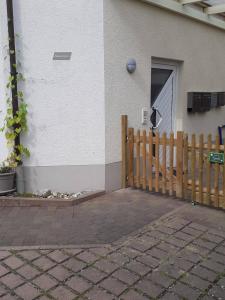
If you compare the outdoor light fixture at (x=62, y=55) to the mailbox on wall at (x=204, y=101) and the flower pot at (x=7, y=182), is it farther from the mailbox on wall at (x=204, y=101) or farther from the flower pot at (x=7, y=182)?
the mailbox on wall at (x=204, y=101)

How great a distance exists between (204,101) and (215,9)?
2.02 metres

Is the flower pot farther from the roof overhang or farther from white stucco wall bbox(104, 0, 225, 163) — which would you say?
the roof overhang

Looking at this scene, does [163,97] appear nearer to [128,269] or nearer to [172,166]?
[172,166]

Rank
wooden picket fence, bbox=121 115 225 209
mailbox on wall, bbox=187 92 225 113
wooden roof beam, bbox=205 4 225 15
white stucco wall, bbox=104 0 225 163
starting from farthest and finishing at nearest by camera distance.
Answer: mailbox on wall, bbox=187 92 225 113, wooden roof beam, bbox=205 4 225 15, white stucco wall, bbox=104 0 225 163, wooden picket fence, bbox=121 115 225 209

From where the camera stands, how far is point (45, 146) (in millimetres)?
5598

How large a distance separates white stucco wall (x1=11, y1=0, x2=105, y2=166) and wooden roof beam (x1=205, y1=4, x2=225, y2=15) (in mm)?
3345

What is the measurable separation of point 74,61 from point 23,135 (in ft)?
4.72

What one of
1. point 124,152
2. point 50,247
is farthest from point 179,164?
point 50,247

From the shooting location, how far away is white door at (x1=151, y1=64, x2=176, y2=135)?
7055 mm

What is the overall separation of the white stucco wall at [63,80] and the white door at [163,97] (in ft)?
5.85

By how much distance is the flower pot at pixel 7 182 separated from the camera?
5324 millimetres

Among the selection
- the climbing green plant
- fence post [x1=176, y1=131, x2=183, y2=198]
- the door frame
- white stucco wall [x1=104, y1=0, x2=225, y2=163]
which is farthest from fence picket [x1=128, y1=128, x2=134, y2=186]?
the door frame

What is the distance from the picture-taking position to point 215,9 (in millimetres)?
7555

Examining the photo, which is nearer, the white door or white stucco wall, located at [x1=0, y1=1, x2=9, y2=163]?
white stucco wall, located at [x1=0, y1=1, x2=9, y2=163]
